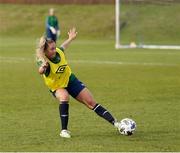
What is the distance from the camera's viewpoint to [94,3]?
60.8 meters

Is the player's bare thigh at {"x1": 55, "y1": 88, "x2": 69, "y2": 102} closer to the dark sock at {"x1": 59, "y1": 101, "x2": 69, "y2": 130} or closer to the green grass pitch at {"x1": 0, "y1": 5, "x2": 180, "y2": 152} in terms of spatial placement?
the dark sock at {"x1": 59, "y1": 101, "x2": 69, "y2": 130}

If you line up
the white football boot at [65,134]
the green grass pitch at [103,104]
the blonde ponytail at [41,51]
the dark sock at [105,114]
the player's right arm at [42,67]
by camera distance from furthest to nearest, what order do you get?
the dark sock at [105,114]
the white football boot at [65,134]
the blonde ponytail at [41,51]
the player's right arm at [42,67]
the green grass pitch at [103,104]

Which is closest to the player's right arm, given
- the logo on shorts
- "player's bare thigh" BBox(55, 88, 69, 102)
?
the logo on shorts

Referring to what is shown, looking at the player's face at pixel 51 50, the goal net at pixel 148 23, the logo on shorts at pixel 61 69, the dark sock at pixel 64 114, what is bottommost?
the dark sock at pixel 64 114

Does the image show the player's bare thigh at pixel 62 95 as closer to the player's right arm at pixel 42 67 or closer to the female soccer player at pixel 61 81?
the female soccer player at pixel 61 81

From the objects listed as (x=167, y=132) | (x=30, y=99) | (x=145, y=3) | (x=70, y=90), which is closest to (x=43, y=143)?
(x=70, y=90)

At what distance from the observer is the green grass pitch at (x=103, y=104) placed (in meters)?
11.3

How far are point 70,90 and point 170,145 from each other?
7.45 feet

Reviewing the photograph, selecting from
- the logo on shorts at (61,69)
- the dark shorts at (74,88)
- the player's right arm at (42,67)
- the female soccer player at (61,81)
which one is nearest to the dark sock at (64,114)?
the female soccer player at (61,81)

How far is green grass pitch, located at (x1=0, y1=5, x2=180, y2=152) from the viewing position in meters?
11.3

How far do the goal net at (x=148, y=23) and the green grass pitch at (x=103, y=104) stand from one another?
37.4 feet

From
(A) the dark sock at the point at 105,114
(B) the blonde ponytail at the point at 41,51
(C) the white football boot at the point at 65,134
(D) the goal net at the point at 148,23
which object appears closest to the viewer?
(B) the blonde ponytail at the point at 41,51

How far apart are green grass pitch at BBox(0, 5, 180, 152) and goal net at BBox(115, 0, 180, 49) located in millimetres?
11396

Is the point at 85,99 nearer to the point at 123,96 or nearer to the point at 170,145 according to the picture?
the point at 170,145
